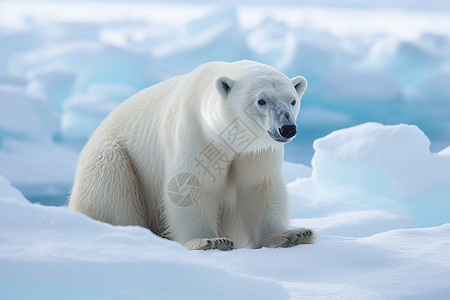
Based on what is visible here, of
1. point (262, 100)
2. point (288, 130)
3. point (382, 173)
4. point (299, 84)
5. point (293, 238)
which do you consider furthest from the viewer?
point (382, 173)

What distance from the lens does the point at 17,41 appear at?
15.6 meters

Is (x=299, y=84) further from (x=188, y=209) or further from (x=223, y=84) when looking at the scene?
(x=188, y=209)

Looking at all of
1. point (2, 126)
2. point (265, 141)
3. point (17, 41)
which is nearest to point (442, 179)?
point (265, 141)

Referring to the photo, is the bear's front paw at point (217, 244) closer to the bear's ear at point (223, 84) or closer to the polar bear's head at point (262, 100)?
the polar bear's head at point (262, 100)

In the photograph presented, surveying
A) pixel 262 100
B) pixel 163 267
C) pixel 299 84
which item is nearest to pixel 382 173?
pixel 299 84

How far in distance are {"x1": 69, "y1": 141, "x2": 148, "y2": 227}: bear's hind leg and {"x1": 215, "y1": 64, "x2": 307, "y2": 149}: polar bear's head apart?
0.81 m

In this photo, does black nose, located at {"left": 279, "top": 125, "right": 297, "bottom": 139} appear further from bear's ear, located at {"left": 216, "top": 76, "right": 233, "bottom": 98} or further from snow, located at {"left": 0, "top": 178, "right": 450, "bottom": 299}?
snow, located at {"left": 0, "top": 178, "right": 450, "bottom": 299}

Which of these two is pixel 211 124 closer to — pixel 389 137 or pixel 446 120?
pixel 389 137

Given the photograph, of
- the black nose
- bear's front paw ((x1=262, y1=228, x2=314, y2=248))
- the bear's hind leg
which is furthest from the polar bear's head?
the bear's hind leg

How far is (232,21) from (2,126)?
786cm

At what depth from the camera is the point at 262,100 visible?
8.88ft
